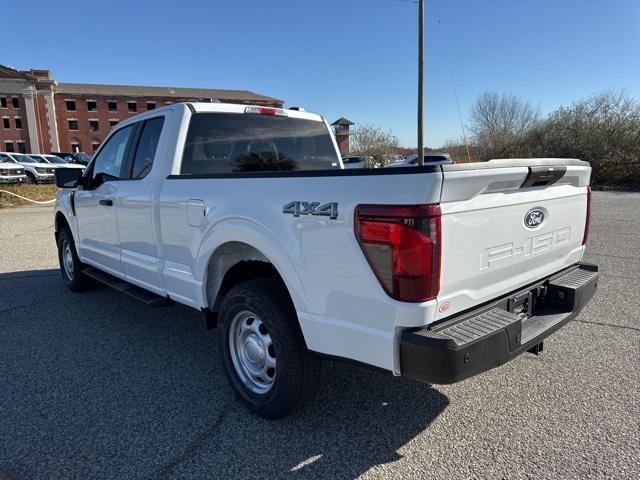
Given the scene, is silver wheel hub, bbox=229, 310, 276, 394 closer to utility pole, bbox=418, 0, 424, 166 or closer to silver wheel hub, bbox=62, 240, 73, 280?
silver wheel hub, bbox=62, 240, 73, 280

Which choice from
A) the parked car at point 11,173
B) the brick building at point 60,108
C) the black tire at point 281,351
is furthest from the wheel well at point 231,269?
the brick building at point 60,108

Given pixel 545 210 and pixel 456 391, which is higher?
pixel 545 210

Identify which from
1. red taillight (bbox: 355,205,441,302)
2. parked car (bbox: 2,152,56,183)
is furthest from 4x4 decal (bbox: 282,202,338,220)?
parked car (bbox: 2,152,56,183)

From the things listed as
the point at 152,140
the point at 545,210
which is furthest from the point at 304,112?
the point at 545,210

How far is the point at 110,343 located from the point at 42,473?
5.95ft

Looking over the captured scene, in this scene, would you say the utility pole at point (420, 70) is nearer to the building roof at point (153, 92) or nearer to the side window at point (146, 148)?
the side window at point (146, 148)

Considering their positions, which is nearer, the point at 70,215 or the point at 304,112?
the point at 304,112

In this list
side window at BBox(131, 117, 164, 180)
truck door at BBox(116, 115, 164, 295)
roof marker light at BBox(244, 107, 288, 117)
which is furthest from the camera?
roof marker light at BBox(244, 107, 288, 117)

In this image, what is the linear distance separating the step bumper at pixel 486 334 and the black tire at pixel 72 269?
491 cm

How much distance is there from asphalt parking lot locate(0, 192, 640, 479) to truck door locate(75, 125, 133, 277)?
82cm

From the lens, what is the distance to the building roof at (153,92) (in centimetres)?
7382

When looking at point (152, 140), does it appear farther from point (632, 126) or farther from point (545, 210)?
point (632, 126)

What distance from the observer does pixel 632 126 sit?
24.0 meters

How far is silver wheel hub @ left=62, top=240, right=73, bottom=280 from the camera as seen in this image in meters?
5.92
